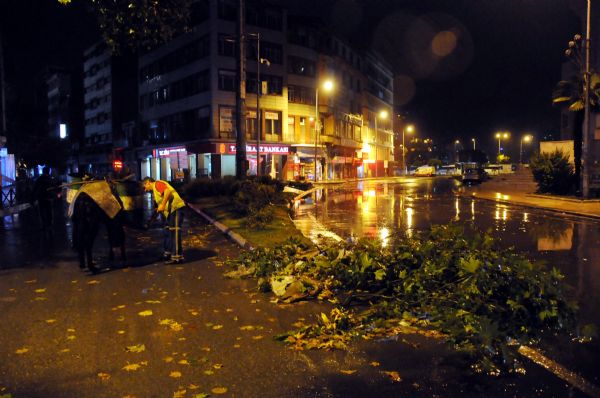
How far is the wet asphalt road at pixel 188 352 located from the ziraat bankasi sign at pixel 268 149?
1840 inches

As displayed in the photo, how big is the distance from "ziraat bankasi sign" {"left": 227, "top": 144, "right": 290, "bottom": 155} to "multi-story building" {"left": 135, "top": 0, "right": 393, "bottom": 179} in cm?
12

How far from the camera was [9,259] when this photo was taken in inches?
434

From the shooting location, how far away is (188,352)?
5336 mm

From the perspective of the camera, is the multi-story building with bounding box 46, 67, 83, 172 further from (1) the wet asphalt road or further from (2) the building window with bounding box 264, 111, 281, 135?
(1) the wet asphalt road

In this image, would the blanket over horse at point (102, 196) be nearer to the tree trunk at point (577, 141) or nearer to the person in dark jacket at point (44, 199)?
the person in dark jacket at point (44, 199)

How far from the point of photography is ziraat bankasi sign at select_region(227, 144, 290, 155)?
181 ft

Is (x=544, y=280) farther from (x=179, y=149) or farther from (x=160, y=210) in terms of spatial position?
(x=179, y=149)

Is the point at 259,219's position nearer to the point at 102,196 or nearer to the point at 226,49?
the point at 102,196

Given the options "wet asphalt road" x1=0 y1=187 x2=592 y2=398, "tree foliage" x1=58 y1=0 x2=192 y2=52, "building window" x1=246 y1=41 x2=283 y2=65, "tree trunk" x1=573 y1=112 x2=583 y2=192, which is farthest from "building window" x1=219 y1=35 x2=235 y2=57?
"wet asphalt road" x1=0 y1=187 x2=592 y2=398

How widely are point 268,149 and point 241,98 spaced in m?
31.6

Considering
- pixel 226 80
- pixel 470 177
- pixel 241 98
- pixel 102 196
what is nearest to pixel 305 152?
pixel 226 80

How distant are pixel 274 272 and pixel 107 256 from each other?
15.5 feet

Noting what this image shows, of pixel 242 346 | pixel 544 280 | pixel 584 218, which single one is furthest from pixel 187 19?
pixel 584 218

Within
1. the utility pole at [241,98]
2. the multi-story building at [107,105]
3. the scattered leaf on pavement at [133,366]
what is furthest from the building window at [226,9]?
the scattered leaf on pavement at [133,366]
